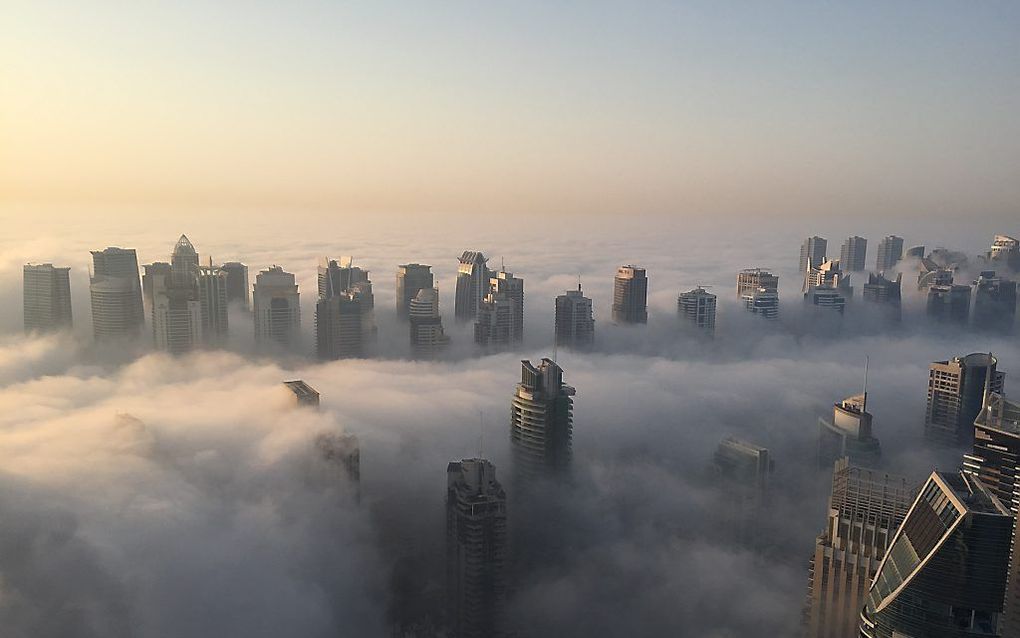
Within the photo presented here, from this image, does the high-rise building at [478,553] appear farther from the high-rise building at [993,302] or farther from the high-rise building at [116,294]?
the high-rise building at [993,302]

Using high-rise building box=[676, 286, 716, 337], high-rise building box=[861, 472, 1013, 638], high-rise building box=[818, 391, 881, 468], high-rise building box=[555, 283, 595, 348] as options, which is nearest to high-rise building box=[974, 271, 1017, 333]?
high-rise building box=[676, 286, 716, 337]

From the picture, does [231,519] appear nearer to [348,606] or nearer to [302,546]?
[302,546]

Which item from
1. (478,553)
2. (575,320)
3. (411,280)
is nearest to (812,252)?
(575,320)

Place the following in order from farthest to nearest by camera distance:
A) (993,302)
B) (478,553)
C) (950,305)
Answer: (950,305) < (993,302) < (478,553)

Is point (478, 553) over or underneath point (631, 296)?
underneath

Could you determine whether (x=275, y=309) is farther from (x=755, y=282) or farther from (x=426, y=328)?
(x=755, y=282)

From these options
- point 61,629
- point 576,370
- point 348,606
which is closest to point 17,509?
point 61,629

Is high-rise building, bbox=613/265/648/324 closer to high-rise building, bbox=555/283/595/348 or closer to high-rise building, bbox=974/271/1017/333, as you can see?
high-rise building, bbox=555/283/595/348
